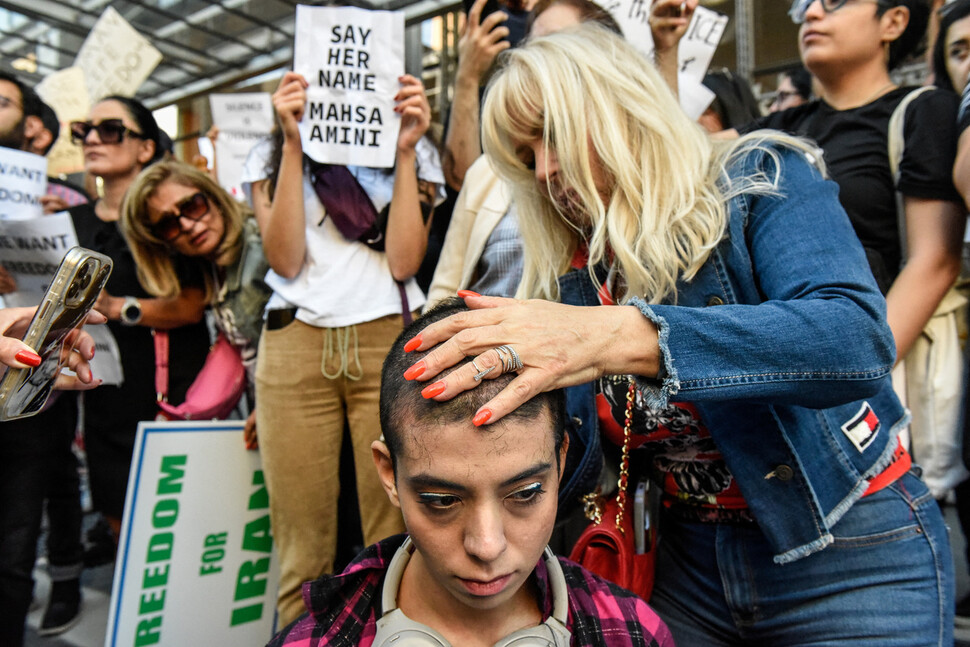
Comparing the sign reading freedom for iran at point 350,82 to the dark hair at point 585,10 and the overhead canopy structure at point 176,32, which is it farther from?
the overhead canopy structure at point 176,32

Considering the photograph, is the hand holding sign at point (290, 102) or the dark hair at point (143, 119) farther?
the dark hair at point (143, 119)

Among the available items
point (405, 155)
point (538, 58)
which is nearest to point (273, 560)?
point (405, 155)

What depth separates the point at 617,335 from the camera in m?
1.07

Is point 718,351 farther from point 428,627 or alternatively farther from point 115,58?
point 115,58

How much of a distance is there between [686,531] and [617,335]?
0.73 meters

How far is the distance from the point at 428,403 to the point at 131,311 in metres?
2.15

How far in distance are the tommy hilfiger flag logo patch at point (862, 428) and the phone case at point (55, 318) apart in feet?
4.63

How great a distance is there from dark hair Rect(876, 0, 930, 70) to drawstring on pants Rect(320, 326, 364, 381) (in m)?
1.95

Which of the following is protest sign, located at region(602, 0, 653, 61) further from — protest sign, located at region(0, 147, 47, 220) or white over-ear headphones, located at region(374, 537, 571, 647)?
protest sign, located at region(0, 147, 47, 220)

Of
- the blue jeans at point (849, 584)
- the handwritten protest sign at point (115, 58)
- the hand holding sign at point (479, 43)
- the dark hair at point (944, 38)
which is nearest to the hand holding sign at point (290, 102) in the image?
the hand holding sign at point (479, 43)

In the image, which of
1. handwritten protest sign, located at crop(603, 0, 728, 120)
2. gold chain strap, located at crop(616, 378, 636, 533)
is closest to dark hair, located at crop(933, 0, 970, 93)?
handwritten protest sign, located at crop(603, 0, 728, 120)

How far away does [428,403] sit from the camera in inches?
44.8

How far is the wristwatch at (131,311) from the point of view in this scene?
9.15 ft

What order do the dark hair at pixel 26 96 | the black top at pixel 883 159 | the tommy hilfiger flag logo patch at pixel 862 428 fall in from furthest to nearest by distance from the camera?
the dark hair at pixel 26 96 → the black top at pixel 883 159 → the tommy hilfiger flag logo patch at pixel 862 428
